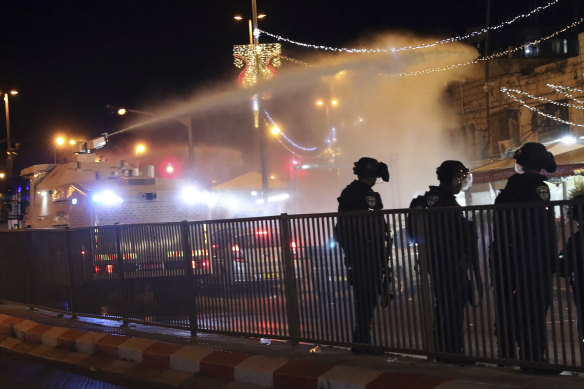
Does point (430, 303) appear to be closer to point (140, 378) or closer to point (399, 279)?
point (399, 279)

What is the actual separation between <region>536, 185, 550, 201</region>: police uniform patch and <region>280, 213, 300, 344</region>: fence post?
7.70ft

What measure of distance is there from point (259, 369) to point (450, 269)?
76.7 inches

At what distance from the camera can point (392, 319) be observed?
211 inches

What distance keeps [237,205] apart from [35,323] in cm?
1330

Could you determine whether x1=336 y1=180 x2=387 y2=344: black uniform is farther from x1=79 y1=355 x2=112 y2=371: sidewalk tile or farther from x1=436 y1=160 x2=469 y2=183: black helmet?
x1=79 y1=355 x2=112 y2=371: sidewalk tile

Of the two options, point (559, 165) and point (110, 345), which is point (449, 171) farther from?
point (559, 165)

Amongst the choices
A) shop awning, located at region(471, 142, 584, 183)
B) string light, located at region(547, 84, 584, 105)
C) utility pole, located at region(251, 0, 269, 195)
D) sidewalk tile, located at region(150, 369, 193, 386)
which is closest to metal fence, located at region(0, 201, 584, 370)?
sidewalk tile, located at region(150, 369, 193, 386)

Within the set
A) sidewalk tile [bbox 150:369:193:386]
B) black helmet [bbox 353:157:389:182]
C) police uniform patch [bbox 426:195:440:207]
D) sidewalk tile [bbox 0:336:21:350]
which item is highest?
black helmet [bbox 353:157:389:182]

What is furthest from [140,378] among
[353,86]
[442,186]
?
[353,86]

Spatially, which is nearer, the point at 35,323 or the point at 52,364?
the point at 52,364

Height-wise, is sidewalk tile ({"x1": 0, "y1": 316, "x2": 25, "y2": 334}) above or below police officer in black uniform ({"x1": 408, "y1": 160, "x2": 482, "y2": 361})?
below

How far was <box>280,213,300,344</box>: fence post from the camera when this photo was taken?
239 inches

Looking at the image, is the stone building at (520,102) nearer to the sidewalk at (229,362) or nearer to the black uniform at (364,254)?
the sidewalk at (229,362)

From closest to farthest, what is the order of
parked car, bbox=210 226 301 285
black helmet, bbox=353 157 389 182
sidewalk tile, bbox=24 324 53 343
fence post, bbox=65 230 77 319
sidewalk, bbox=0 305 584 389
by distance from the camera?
sidewalk, bbox=0 305 584 389, black helmet, bbox=353 157 389 182, parked car, bbox=210 226 301 285, sidewalk tile, bbox=24 324 53 343, fence post, bbox=65 230 77 319
